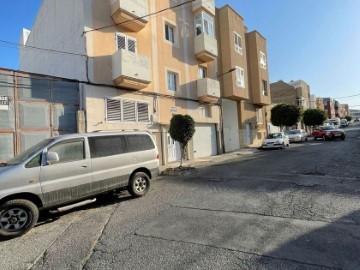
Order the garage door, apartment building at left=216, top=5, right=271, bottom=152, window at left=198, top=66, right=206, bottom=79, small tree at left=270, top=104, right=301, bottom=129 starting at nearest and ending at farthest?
the garage door < window at left=198, top=66, right=206, bottom=79 < apartment building at left=216, top=5, right=271, bottom=152 < small tree at left=270, top=104, right=301, bottom=129

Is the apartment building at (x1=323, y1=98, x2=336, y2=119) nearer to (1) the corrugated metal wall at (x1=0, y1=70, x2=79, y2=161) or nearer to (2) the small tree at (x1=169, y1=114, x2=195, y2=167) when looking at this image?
(2) the small tree at (x1=169, y1=114, x2=195, y2=167)

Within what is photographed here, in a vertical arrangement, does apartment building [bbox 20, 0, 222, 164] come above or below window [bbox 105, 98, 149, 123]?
above

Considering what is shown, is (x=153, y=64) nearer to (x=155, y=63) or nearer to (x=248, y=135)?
(x=155, y=63)

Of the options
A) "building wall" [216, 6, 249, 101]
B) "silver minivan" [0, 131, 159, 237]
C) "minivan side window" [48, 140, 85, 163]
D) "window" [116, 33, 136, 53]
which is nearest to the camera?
"silver minivan" [0, 131, 159, 237]

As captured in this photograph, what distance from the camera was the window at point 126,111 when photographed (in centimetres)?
1315

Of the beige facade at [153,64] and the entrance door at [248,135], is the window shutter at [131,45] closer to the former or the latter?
the beige facade at [153,64]

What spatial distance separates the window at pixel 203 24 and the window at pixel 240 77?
4628 mm

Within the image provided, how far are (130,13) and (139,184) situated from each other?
997 cm

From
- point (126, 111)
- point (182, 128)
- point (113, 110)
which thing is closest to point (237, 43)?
point (182, 128)

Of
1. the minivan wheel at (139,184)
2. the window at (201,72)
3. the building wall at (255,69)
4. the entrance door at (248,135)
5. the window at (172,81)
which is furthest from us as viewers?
the building wall at (255,69)

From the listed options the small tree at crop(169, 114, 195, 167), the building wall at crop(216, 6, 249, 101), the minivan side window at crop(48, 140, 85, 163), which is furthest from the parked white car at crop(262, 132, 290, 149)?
the minivan side window at crop(48, 140, 85, 163)

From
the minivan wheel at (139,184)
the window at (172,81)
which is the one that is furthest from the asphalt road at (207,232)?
the window at (172,81)

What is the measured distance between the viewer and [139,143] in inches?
316

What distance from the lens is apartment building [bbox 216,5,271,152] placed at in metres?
22.1
